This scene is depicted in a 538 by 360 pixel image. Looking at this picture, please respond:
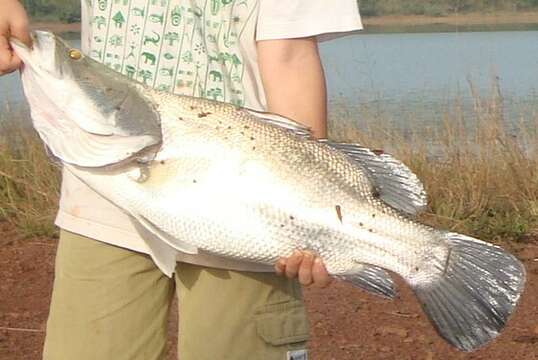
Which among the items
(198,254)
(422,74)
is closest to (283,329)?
(198,254)

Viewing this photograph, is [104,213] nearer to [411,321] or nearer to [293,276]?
[293,276]

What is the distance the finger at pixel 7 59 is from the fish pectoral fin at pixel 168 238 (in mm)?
440

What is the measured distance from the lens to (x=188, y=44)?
2.70 m

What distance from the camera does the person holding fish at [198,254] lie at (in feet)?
8.68

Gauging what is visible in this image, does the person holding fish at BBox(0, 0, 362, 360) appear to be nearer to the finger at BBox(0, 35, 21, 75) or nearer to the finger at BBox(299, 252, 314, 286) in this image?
the finger at BBox(299, 252, 314, 286)

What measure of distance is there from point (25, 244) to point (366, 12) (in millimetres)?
13553

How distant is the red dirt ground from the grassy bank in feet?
2.07

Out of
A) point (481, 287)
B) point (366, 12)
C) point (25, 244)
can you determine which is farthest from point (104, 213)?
point (366, 12)

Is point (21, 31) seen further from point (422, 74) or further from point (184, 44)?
point (422, 74)

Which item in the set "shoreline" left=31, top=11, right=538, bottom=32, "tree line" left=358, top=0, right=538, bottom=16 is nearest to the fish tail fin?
"tree line" left=358, top=0, right=538, bottom=16

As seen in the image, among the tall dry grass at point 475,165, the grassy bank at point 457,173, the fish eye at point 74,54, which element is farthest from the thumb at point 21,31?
the tall dry grass at point 475,165

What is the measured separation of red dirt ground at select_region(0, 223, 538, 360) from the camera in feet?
15.7

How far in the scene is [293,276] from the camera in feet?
8.11

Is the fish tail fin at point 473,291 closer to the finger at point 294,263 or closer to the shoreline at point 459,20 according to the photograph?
the finger at point 294,263
